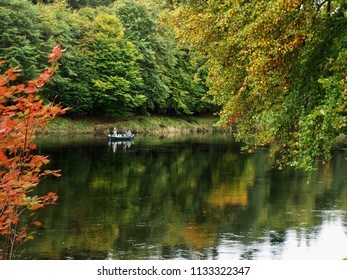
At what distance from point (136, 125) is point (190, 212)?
5624 centimetres

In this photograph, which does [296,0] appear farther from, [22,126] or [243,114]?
[243,114]

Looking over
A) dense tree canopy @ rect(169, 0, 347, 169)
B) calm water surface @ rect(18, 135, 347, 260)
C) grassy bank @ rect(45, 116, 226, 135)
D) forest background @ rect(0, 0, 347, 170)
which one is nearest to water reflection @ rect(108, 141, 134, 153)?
grassy bank @ rect(45, 116, 226, 135)

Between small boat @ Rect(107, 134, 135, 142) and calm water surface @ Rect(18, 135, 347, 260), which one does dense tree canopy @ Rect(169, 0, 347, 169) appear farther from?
small boat @ Rect(107, 134, 135, 142)

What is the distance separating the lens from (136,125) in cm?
8156

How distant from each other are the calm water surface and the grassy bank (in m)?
28.3

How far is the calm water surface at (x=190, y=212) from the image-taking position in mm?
19609

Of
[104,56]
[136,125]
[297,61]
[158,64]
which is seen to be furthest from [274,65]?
[158,64]

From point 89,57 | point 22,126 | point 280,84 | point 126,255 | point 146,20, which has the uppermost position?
point 146,20

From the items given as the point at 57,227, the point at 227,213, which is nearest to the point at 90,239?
the point at 57,227

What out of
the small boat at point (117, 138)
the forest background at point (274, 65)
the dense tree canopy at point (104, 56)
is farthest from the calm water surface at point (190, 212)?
the dense tree canopy at point (104, 56)

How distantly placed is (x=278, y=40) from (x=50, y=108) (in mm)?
7176

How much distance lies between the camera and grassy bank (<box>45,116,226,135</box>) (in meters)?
73.2

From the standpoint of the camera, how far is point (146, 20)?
8525cm

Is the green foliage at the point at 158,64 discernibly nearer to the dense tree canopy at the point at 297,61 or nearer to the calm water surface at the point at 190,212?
the calm water surface at the point at 190,212
